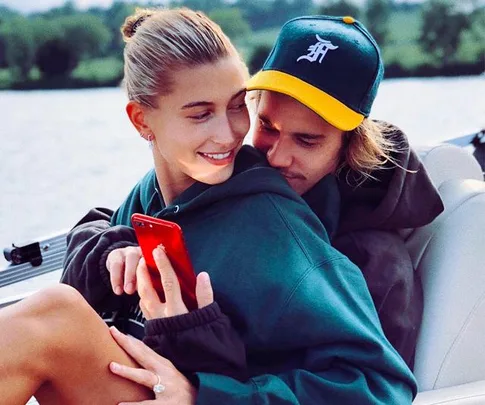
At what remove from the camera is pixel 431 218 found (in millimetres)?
1667

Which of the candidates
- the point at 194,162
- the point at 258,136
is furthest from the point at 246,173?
the point at 258,136

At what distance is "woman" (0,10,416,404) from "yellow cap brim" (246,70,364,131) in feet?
0.27

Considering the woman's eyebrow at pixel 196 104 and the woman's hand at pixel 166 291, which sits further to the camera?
the woman's eyebrow at pixel 196 104

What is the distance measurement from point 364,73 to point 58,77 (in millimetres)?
5464

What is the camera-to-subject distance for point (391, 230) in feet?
5.54

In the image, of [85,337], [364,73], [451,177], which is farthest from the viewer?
[451,177]

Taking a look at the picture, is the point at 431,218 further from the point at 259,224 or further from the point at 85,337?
the point at 85,337

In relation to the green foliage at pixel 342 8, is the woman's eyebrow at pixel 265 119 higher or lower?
higher

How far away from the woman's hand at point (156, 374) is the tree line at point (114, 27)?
11.7 feet

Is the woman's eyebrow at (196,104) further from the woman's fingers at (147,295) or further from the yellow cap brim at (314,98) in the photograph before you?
the woman's fingers at (147,295)

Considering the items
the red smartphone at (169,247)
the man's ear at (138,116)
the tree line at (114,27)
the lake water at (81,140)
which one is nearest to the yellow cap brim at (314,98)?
the man's ear at (138,116)

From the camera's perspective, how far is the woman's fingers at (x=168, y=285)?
4.22 feet

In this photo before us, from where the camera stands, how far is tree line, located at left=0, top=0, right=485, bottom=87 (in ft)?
19.6

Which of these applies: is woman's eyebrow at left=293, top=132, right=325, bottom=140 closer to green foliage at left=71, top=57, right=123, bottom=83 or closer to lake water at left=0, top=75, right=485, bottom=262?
lake water at left=0, top=75, right=485, bottom=262
